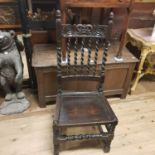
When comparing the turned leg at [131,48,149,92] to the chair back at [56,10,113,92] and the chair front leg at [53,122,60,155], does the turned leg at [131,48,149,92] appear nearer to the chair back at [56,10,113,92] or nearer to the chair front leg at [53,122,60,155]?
the chair back at [56,10,113,92]

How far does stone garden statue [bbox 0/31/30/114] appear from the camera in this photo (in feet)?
5.35

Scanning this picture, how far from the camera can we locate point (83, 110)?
55.1 inches

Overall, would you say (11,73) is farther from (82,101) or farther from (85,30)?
(85,30)

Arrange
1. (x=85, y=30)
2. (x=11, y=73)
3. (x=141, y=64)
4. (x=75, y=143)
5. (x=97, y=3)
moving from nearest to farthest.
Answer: (x=85, y=30)
(x=97, y=3)
(x=75, y=143)
(x=11, y=73)
(x=141, y=64)

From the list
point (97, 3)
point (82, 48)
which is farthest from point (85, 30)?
point (97, 3)

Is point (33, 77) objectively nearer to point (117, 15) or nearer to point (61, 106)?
point (61, 106)

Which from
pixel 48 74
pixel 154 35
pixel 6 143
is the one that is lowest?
pixel 6 143

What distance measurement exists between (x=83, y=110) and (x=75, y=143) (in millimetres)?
352

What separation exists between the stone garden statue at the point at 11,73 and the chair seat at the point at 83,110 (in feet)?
1.68

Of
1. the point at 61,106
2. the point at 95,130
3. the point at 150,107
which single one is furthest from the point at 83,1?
the point at 150,107

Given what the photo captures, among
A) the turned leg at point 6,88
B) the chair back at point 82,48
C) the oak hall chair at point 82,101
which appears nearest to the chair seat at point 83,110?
the oak hall chair at point 82,101

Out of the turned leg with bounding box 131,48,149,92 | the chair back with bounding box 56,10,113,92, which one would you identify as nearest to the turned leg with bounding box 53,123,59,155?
the chair back with bounding box 56,10,113,92

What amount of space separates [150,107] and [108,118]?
858mm

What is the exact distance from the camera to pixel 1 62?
1.67 m
